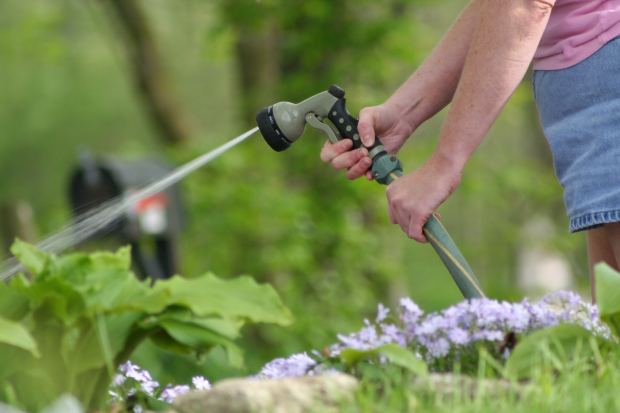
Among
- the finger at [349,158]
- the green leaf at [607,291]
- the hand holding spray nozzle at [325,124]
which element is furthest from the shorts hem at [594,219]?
the finger at [349,158]

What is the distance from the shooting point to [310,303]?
962 centimetres

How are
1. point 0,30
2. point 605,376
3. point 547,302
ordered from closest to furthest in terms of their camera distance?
point 605,376 → point 547,302 → point 0,30

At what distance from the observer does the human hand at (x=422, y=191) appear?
2.53 m

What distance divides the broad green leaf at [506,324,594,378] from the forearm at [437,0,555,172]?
475mm

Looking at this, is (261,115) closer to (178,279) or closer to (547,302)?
(178,279)

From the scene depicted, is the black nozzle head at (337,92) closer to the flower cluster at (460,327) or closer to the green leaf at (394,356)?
the flower cluster at (460,327)

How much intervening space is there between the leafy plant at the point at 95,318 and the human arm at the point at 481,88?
477 mm

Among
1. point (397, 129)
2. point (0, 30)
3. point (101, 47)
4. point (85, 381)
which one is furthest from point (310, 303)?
point (101, 47)

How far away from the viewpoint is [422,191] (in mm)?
2545

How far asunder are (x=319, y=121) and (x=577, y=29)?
0.66 metres

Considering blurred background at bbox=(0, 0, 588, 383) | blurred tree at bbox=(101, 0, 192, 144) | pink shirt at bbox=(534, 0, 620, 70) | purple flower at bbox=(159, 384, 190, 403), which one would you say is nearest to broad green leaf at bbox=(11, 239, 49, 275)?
purple flower at bbox=(159, 384, 190, 403)

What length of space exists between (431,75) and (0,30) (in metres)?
16.1

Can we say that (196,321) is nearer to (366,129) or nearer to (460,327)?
(460,327)

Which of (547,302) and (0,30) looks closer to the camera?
(547,302)
